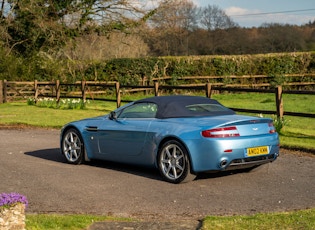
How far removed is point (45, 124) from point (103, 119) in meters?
8.86

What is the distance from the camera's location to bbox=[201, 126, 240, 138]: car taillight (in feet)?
29.6

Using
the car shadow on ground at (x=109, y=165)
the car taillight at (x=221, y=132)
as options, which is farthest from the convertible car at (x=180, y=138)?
the car shadow on ground at (x=109, y=165)

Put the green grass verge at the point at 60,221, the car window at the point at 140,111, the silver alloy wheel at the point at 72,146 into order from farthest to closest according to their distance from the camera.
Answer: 1. the silver alloy wheel at the point at 72,146
2. the car window at the point at 140,111
3. the green grass verge at the point at 60,221

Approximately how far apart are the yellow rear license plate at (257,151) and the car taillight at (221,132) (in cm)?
34

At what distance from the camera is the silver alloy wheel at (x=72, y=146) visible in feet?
37.2

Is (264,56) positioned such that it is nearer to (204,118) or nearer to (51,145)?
(51,145)

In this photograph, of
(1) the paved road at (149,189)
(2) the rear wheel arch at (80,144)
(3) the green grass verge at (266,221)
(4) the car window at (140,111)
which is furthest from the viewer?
(2) the rear wheel arch at (80,144)

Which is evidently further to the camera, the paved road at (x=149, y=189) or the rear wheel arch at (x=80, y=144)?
the rear wheel arch at (x=80, y=144)

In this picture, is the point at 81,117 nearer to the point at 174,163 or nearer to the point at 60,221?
the point at 174,163

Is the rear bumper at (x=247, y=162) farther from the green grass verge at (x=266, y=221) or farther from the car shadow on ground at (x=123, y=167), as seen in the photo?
the green grass verge at (x=266, y=221)

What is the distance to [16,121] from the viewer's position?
2091 cm

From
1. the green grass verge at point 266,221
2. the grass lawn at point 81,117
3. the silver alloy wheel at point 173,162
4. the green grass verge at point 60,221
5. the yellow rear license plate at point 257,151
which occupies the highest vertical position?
the yellow rear license plate at point 257,151

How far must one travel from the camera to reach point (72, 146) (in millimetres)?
11484

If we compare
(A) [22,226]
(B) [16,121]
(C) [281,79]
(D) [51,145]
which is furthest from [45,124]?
(C) [281,79]
